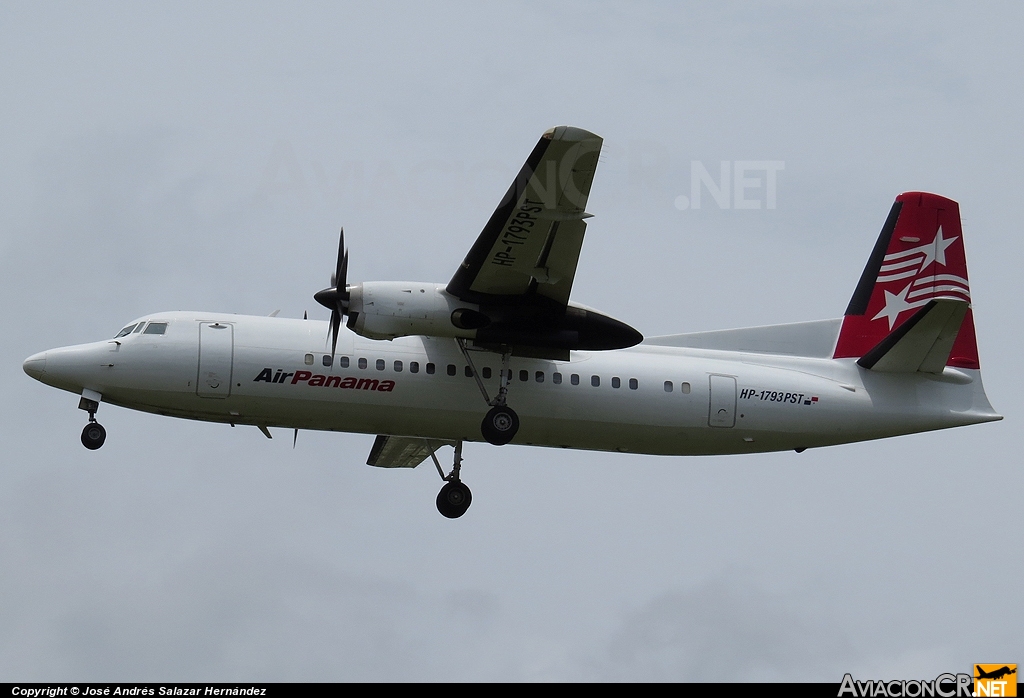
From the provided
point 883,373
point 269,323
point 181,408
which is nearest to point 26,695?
point 181,408

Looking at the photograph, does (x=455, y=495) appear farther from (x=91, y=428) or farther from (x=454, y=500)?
(x=91, y=428)

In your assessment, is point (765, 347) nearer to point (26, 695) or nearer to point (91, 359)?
point (91, 359)

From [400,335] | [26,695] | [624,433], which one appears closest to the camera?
[26,695]

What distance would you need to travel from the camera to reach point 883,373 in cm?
2100

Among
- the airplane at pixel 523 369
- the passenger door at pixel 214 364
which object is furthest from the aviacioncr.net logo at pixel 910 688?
the passenger door at pixel 214 364

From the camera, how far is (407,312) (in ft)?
60.1

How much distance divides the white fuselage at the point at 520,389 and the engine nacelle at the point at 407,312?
1115 mm

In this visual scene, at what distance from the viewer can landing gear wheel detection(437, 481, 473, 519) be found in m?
21.5

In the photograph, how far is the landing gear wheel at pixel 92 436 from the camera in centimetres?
1906

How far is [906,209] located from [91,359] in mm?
13252

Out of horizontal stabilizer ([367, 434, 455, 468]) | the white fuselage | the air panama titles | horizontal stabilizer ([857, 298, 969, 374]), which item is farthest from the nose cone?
horizontal stabilizer ([857, 298, 969, 374])

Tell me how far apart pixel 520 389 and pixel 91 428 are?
240 inches

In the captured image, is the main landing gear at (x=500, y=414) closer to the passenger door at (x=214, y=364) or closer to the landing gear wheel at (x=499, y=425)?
the landing gear wheel at (x=499, y=425)

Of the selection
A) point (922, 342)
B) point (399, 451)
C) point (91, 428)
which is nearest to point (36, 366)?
point (91, 428)
